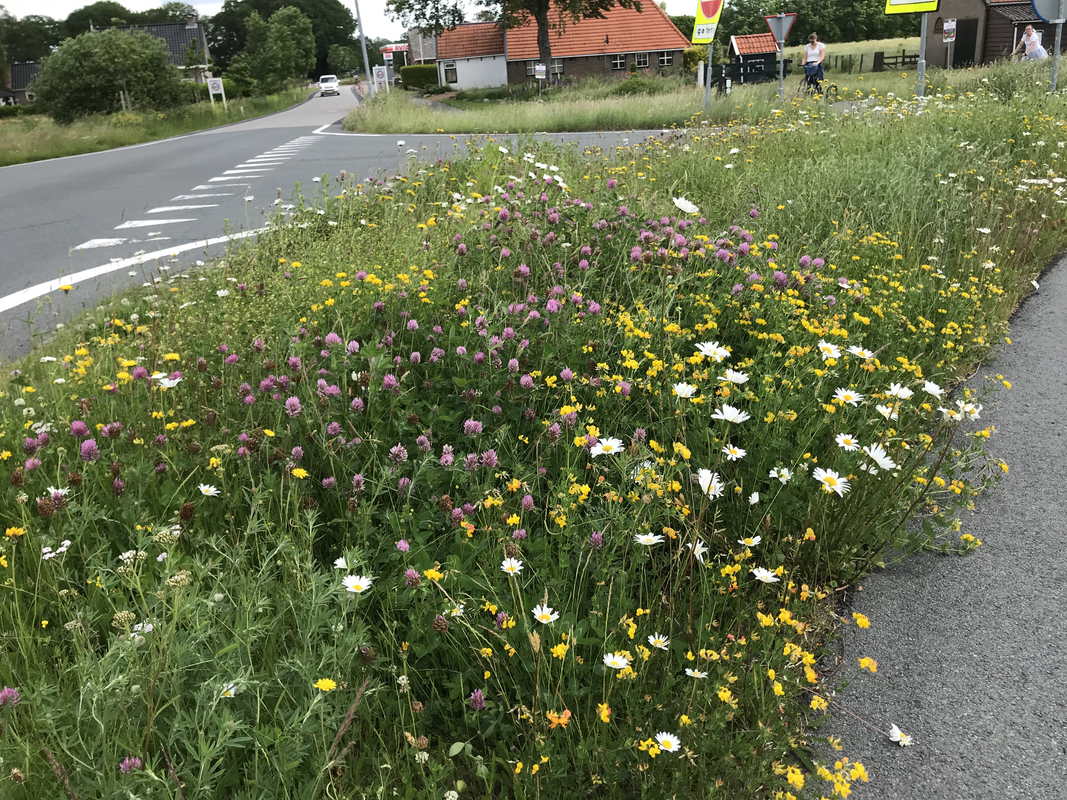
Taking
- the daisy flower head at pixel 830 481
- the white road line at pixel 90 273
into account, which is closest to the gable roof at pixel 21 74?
the white road line at pixel 90 273

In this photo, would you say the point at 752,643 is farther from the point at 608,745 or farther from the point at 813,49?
the point at 813,49

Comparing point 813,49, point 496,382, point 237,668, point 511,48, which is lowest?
point 237,668

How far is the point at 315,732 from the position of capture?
1780 mm

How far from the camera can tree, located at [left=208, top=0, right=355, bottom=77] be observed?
358ft

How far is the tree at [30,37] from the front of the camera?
94.3m

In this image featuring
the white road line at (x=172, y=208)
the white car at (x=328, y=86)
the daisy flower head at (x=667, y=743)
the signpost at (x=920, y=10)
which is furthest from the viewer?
the white car at (x=328, y=86)

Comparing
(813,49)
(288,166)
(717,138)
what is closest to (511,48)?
(813,49)

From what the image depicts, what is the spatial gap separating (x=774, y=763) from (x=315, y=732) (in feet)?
3.87

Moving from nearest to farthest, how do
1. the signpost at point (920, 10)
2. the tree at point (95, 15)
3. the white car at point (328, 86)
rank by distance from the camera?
the signpost at point (920, 10) < the white car at point (328, 86) < the tree at point (95, 15)

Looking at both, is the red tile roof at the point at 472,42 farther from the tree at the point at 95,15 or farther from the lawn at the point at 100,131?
the tree at the point at 95,15

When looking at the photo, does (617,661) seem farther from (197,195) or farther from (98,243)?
(197,195)

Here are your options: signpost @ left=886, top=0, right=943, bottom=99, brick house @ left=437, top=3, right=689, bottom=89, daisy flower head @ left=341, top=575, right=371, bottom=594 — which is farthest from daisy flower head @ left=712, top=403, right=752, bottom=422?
brick house @ left=437, top=3, right=689, bottom=89

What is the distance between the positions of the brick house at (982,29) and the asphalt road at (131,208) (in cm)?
3582

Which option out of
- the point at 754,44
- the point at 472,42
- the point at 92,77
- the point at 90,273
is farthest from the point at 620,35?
the point at 90,273
